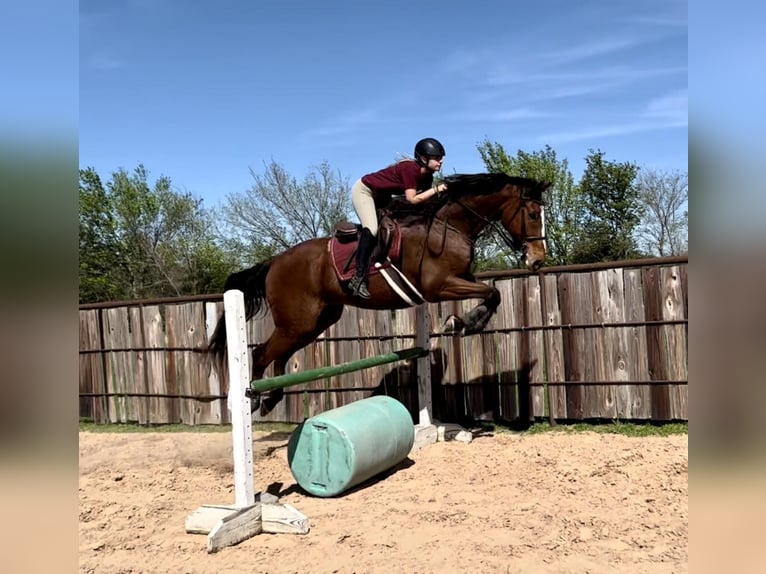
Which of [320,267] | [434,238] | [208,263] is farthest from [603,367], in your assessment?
[208,263]

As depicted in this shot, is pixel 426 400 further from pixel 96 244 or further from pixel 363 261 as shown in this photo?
pixel 96 244

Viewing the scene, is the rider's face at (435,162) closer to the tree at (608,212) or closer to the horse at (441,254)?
the horse at (441,254)

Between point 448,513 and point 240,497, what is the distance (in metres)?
1.37

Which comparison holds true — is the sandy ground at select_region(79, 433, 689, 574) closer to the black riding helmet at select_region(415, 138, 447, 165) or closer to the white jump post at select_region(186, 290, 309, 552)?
the white jump post at select_region(186, 290, 309, 552)

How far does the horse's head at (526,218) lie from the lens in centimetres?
525

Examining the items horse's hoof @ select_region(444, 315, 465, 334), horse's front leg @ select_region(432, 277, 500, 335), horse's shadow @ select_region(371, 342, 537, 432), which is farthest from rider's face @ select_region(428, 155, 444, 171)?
horse's shadow @ select_region(371, 342, 537, 432)

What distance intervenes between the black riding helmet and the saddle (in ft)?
2.40

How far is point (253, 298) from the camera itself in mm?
6098

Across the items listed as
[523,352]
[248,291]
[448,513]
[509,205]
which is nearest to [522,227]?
[509,205]

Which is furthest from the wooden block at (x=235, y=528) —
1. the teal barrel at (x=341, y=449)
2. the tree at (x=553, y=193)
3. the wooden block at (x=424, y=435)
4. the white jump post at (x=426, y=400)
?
the tree at (x=553, y=193)

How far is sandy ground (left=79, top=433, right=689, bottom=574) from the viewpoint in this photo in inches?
121
